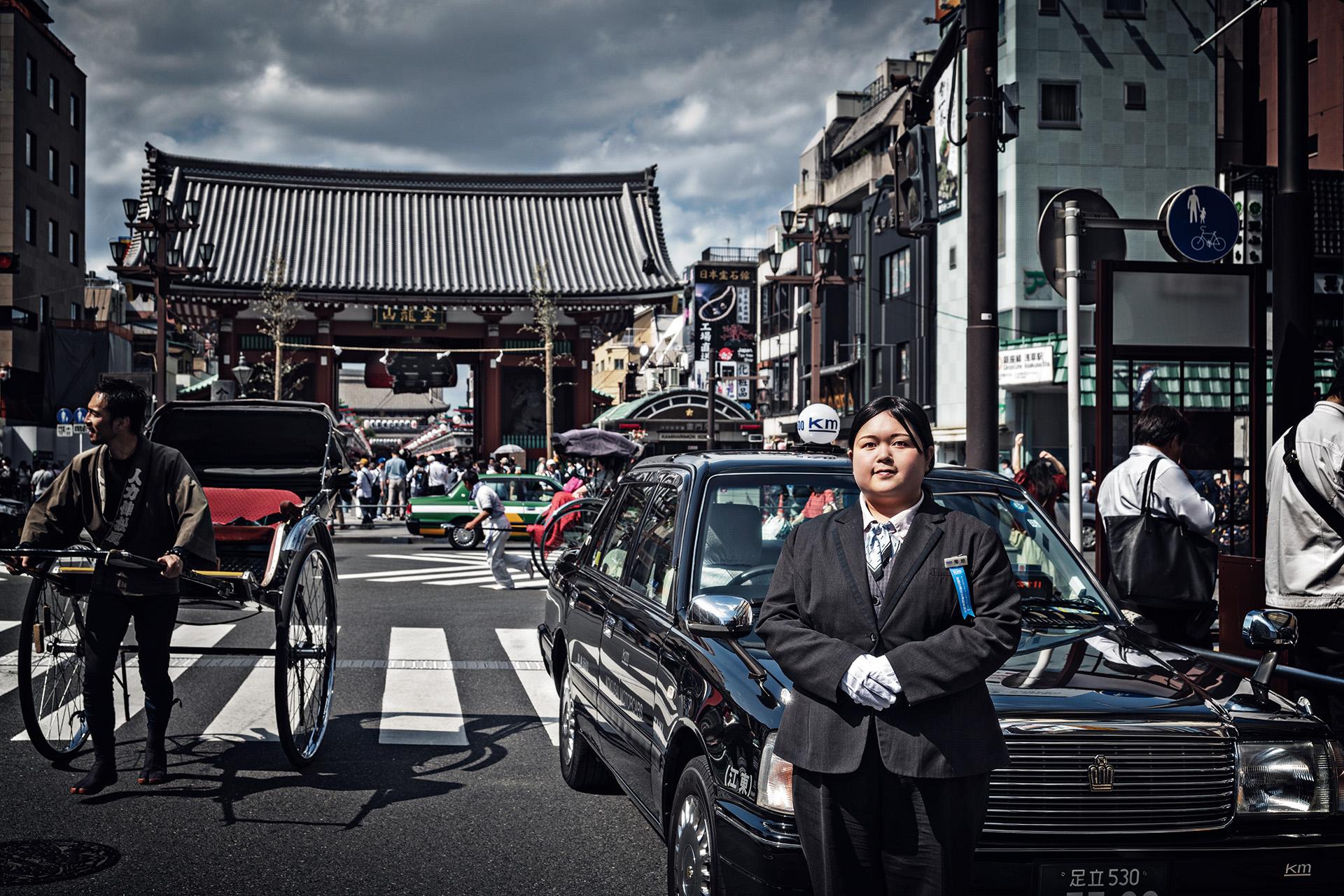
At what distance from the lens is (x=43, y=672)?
19.3ft

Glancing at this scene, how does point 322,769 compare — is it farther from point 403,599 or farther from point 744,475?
point 403,599

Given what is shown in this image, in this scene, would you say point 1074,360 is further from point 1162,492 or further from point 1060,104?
point 1060,104

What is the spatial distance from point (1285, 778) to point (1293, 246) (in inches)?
175

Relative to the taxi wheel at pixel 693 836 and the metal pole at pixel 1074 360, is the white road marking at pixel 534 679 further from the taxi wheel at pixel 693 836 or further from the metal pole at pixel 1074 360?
the metal pole at pixel 1074 360

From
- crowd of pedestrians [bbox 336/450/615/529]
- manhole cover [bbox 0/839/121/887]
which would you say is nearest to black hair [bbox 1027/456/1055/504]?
manhole cover [bbox 0/839/121/887]

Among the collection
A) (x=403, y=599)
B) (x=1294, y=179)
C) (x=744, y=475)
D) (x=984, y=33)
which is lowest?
(x=403, y=599)

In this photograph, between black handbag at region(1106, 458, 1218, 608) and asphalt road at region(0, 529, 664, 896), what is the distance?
273 cm

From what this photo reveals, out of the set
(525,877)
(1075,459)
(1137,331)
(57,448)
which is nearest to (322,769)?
(525,877)

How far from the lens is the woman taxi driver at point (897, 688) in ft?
8.67

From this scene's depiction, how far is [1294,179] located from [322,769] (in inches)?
243

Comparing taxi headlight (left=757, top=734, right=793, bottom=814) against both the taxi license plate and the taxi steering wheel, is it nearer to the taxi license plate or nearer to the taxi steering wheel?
the taxi license plate

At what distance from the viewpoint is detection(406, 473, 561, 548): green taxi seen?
74.3ft

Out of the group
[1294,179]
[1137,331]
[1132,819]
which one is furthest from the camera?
[1137,331]

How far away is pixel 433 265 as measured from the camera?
38.1 meters
